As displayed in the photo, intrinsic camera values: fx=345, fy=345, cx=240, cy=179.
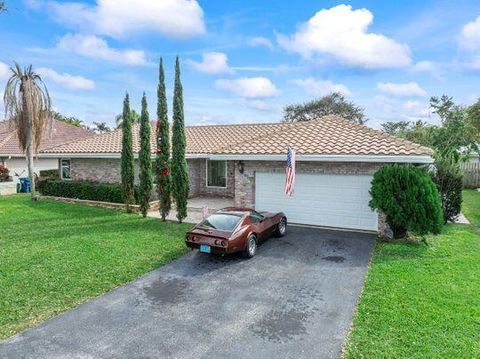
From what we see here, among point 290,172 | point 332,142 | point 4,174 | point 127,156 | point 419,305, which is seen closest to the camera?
point 419,305

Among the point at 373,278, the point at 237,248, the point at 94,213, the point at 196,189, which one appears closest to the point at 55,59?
the point at 94,213

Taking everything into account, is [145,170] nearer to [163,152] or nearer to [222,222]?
[163,152]

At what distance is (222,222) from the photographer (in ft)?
32.8

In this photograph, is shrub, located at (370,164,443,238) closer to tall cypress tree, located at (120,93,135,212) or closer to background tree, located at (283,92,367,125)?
tall cypress tree, located at (120,93,135,212)

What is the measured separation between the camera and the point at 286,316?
21.2ft

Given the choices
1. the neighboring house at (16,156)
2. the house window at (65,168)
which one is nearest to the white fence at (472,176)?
the house window at (65,168)

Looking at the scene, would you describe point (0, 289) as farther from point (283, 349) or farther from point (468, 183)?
point (468, 183)

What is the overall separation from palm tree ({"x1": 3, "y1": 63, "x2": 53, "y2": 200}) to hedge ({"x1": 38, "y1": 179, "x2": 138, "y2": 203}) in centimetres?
139

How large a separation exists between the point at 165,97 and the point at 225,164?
731 cm

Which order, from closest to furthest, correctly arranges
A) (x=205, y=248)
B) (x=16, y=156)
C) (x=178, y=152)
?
(x=205, y=248) < (x=178, y=152) < (x=16, y=156)

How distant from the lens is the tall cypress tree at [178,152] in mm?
13898

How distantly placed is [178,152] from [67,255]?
5797 millimetres

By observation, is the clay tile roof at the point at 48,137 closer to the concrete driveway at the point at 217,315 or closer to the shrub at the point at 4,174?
the shrub at the point at 4,174

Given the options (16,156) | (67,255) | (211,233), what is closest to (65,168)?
(16,156)
